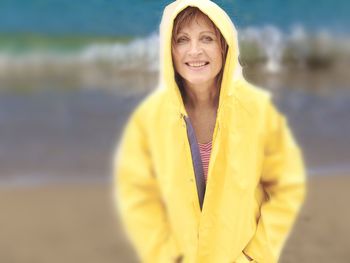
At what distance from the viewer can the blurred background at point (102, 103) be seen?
346 cm

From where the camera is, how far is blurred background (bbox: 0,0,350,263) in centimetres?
346

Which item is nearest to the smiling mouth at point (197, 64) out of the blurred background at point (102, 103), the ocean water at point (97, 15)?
the blurred background at point (102, 103)

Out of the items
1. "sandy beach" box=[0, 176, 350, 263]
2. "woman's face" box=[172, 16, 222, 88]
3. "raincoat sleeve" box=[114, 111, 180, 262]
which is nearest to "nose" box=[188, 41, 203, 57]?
"woman's face" box=[172, 16, 222, 88]

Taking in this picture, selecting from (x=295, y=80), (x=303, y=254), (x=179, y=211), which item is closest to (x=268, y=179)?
(x=179, y=211)

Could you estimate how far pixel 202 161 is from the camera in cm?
152

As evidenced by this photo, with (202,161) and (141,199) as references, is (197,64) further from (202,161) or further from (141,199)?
(141,199)

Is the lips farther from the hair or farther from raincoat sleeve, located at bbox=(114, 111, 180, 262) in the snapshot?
raincoat sleeve, located at bbox=(114, 111, 180, 262)

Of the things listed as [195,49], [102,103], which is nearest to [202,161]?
[195,49]

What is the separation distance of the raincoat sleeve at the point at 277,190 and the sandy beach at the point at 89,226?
5.28ft

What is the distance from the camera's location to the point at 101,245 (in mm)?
3365

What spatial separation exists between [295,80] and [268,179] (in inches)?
221

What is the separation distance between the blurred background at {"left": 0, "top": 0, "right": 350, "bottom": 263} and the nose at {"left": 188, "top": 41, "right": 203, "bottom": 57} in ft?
0.96

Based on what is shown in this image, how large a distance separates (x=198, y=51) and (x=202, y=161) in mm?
274

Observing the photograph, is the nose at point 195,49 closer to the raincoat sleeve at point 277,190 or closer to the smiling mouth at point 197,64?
the smiling mouth at point 197,64
